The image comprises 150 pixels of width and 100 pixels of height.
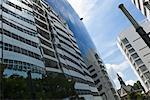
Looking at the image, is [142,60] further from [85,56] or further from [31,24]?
[31,24]

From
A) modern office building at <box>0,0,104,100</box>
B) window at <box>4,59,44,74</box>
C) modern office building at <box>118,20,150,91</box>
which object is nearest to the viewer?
window at <box>4,59,44,74</box>

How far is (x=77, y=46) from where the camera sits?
10538cm

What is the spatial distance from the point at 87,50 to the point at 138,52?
83.6ft

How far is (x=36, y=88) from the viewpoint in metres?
31.4

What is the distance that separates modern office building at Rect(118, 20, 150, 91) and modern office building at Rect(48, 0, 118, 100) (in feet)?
45.9

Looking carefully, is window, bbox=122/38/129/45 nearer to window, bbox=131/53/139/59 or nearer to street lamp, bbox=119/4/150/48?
window, bbox=131/53/139/59

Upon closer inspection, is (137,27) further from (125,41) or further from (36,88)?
(125,41)

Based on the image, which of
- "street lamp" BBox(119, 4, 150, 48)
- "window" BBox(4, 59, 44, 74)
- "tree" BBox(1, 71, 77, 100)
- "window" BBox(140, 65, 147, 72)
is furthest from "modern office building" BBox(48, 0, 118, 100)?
"street lamp" BBox(119, 4, 150, 48)

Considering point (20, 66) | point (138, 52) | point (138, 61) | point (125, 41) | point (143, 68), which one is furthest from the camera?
point (125, 41)

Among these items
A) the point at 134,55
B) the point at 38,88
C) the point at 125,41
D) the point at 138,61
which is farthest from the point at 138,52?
the point at 38,88

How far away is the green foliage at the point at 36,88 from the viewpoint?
84.2 feet

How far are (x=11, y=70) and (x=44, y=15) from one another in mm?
38933

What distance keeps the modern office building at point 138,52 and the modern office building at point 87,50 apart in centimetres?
1398

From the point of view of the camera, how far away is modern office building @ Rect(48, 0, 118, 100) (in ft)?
Answer: 335
